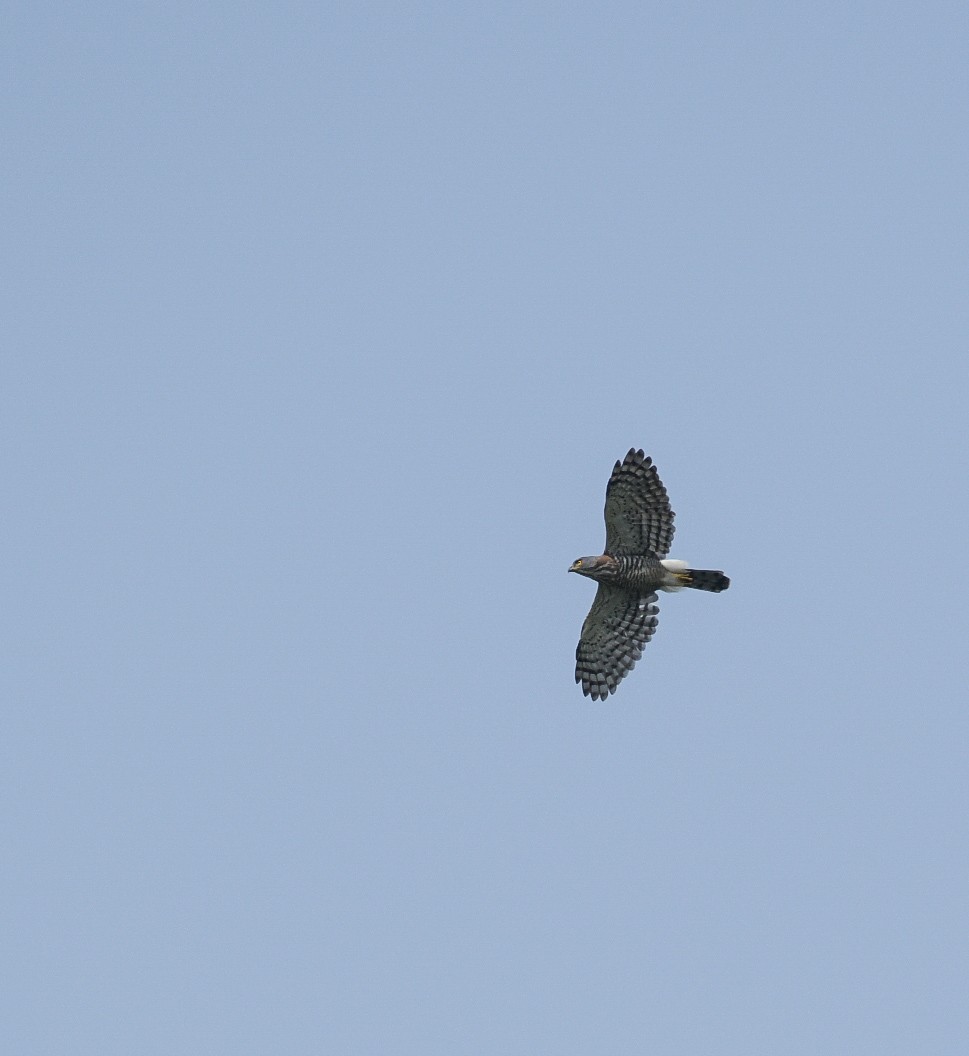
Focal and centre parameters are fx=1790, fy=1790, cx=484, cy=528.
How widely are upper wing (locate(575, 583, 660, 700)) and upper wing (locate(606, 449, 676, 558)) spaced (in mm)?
1010

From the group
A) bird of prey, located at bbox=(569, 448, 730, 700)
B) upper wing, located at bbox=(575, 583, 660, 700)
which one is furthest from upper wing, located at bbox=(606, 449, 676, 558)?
upper wing, located at bbox=(575, 583, 660, 700)

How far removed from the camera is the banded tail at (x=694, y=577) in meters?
29.8

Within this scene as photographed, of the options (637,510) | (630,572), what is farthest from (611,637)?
(637,510)

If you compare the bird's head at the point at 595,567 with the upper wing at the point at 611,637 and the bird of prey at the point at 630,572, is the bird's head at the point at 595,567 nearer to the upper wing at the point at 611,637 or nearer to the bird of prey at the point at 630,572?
the bird of prey at the point at 630,572

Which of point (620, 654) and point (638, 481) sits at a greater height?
point (638, 481)

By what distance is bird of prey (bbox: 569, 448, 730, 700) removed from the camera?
29.7 metres

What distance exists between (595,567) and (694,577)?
1.66m

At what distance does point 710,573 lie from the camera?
29.8 metres

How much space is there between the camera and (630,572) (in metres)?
30.1

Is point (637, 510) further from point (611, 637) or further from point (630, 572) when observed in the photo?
point (611, 637)

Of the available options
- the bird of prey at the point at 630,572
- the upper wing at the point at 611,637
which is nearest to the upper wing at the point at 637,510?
the bird of prey at the point at 630,572

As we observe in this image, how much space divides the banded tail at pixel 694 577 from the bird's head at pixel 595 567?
2.86 feet

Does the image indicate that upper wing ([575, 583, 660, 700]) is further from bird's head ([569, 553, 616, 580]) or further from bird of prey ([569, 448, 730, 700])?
bird's head ([569, 553, 616, 580])

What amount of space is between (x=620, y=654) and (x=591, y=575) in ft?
6.46
